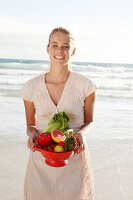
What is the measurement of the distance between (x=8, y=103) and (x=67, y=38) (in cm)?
695

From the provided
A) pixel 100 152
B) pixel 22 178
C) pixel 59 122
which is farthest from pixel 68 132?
pixel 100 152

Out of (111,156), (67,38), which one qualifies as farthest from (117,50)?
(67,38)

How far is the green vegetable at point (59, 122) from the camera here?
226cm

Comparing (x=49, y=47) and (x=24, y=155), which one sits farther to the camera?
(x=24, y=155)

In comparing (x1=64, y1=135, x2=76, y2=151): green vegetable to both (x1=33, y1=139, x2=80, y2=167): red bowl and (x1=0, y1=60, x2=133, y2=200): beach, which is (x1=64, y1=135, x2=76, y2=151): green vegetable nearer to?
(x1=33, y1=139, x2=80, y2=167): red bowl

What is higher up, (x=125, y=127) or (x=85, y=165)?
(x=85, y=165)

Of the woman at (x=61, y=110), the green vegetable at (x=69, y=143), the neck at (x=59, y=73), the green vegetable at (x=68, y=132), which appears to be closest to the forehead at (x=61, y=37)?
the woman at (x=61, y=110)

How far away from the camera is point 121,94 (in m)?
12.3

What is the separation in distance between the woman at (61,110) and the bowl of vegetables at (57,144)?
22cm

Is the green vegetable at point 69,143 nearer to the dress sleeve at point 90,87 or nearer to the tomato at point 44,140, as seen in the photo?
the tomato at point 44,140

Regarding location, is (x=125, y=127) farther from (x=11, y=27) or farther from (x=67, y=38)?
(x=11, y=27)

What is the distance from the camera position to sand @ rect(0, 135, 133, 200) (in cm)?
388

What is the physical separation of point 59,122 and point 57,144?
209 mm

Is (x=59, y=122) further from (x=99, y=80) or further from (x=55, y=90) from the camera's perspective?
(x=99, y=80)
